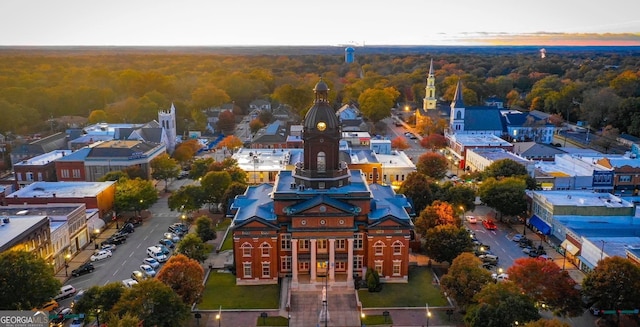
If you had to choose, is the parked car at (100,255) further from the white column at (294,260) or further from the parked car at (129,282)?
the white column at (294,260)

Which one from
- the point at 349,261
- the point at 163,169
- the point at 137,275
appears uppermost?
the point at 163,169

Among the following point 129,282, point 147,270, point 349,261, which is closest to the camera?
point 129,282

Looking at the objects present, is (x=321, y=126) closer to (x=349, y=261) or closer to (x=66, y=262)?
(x=349, y=261)

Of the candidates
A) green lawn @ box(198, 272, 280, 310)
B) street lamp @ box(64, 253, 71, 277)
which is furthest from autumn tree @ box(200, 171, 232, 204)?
green lawn @ box(198, 272, 280, 310)

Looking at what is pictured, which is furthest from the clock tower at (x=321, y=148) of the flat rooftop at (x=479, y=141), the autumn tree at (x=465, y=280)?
the flat rooftop at (x=479, y=141)

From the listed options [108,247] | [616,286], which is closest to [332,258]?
[616,286]

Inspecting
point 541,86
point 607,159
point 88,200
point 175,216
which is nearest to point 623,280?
point 607,159

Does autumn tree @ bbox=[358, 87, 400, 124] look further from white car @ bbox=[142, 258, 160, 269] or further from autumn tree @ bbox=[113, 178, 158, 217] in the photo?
white car @ bbox=[142, 258, 160, 269]

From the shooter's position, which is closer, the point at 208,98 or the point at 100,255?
the point at 100,255
